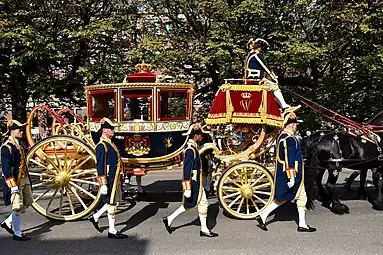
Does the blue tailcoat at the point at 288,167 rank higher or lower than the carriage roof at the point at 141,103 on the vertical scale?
lower

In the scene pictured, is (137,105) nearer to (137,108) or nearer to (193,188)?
(137,108)

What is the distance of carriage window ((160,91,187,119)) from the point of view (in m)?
7.79

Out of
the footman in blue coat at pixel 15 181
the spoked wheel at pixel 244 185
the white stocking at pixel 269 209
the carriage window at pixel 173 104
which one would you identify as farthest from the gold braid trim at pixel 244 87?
the footman in blue coat at pixel 15 181

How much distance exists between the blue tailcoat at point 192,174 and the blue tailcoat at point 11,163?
2.39 metres

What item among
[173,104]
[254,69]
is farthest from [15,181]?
[254,69]

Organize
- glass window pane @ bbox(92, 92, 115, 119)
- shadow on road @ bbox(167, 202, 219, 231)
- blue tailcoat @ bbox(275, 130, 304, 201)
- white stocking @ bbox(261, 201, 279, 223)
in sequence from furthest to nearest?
glass window pane @ bbox(92, 92, 115, 119), shadow on road @ bbox(167, 202, 219, 231), white stocking @ bbox(261, 201, 279, 223), blue tailcoat @ bbox(275, 130, 304, 201)

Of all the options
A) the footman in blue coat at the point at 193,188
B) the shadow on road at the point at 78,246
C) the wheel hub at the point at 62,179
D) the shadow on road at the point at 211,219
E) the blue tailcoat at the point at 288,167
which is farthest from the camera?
the wheel hub at the point at 62,179

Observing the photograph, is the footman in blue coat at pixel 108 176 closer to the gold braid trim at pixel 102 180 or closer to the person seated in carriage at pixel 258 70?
the gold braid trim at pixel 102 180

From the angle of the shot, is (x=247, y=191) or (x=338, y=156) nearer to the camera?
(x=247, y=191)

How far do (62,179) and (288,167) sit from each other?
364 cm

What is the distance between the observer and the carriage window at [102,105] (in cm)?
798

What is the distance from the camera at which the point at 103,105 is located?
8172mm

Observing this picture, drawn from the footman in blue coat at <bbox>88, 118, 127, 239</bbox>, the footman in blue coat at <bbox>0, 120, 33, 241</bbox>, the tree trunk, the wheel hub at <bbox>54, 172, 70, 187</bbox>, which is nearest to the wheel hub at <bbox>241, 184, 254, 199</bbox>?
the footman in blue coat at <bbox>88, 118, 127, 239</bbox>

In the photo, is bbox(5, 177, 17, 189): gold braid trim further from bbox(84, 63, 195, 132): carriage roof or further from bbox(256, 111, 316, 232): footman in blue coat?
bbox(256, 111, 316, 232): footman in blue coat
